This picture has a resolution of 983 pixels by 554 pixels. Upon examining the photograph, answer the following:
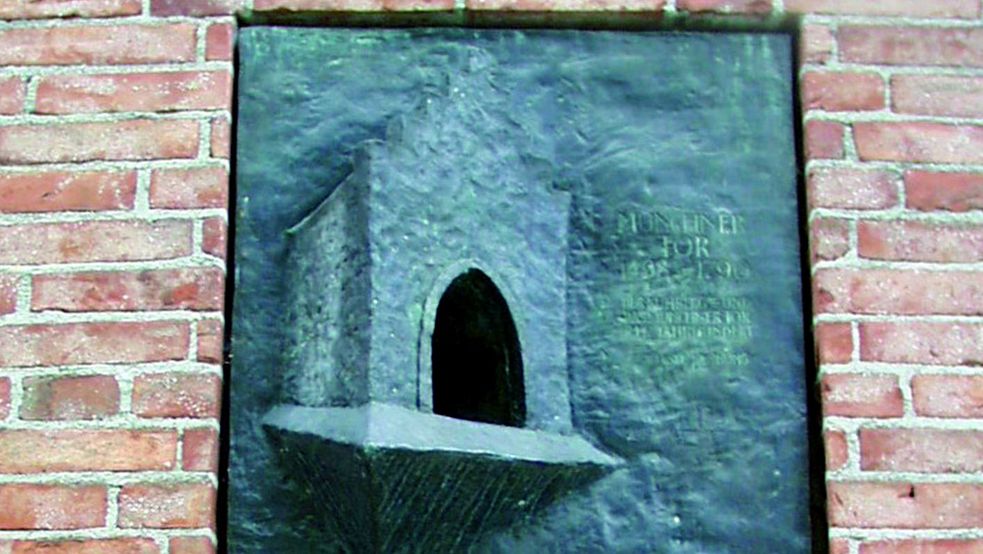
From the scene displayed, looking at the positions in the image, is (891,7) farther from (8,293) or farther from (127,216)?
(8,293)

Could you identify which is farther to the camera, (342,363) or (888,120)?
(888,120)

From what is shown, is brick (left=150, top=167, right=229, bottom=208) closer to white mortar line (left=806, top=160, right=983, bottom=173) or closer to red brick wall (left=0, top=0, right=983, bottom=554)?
red brick wall (left=0, top=0, right=983, bottom=554)

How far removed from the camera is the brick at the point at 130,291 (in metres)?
2.89

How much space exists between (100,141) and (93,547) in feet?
2.19

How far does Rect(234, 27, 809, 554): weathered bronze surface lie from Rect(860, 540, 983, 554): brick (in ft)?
0.37

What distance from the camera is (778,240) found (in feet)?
9.81

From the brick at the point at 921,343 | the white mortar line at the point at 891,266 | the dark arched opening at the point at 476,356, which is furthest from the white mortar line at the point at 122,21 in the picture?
the brick at the point at 921,343

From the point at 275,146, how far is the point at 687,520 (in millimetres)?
903

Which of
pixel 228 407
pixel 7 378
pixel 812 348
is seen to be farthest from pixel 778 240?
pixel 7 378

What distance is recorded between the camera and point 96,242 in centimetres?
292

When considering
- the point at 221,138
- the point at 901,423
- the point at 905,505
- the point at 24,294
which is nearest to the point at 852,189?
the point at 901,423

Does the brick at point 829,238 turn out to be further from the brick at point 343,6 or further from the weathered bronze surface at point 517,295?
the brick at point 343,6

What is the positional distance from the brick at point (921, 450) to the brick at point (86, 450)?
1.08 meters

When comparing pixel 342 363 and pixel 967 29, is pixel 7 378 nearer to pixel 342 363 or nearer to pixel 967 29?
pixel 342 363
